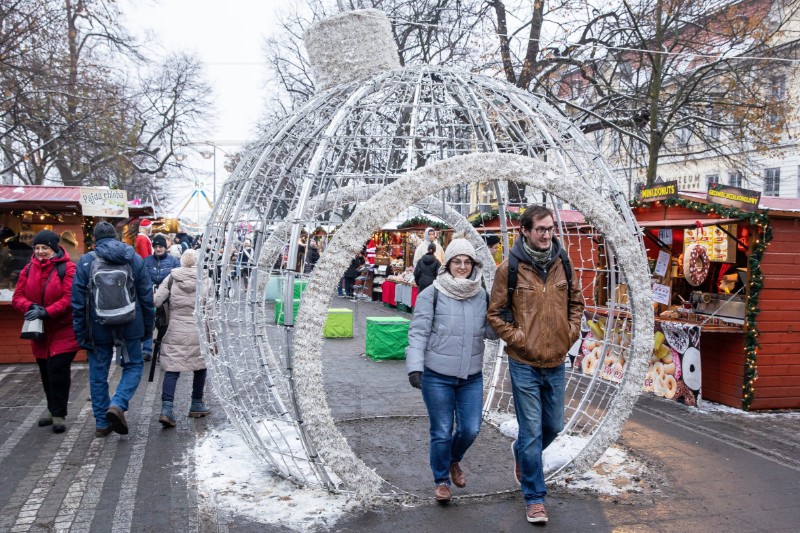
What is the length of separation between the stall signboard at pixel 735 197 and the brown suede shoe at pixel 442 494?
16.0ft

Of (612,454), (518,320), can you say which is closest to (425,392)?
(518,320)

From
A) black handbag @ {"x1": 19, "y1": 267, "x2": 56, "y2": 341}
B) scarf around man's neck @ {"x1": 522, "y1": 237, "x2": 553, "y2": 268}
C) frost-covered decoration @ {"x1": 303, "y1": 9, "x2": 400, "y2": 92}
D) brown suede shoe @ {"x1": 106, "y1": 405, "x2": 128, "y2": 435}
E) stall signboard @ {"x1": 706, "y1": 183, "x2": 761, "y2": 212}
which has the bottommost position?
brown suede shoe @ {"x1": 106, "y1": 405, "x2": 128, "y2": 435}

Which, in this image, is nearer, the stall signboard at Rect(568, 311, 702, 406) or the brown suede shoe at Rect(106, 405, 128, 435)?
the brown suede shoe at Rect(106, 405, 128, 435)

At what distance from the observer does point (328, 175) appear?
4340mm

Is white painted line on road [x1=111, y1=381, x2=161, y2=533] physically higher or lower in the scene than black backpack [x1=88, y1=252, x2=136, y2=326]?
lower

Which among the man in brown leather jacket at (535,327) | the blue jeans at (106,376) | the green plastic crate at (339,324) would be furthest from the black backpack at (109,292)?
the green plastic crate at (339,324)

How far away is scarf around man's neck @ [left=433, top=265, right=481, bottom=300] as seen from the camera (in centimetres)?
407

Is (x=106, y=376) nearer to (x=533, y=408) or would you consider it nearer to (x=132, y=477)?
(x=132, y=477)

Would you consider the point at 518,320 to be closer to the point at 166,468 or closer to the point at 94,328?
the point at 166,468

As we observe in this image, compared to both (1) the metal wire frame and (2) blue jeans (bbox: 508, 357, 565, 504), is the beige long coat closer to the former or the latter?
(1) the metal wire frame

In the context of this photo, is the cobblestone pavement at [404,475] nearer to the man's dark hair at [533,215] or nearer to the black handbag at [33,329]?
the black handbag at [33,329]

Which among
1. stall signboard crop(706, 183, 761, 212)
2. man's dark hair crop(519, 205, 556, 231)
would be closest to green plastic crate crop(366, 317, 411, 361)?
stall signboard crop(706, 183, 761, 212)

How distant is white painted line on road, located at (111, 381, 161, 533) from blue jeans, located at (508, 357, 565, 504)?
246cm

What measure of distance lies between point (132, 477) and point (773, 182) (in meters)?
25.2
